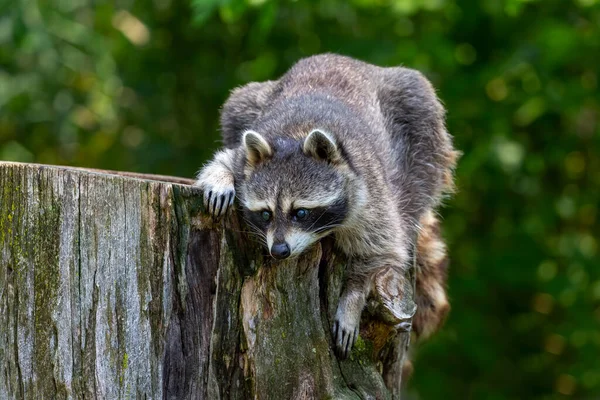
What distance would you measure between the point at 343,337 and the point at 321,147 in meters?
1.27

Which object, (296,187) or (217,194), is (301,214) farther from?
(217,194)

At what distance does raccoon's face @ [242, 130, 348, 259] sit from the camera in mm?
4980

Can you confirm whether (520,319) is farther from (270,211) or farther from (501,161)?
(270,211)

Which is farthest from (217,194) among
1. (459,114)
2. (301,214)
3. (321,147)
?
(459,114)

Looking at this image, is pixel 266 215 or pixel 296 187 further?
pixel 296 187

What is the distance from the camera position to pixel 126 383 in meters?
4.12

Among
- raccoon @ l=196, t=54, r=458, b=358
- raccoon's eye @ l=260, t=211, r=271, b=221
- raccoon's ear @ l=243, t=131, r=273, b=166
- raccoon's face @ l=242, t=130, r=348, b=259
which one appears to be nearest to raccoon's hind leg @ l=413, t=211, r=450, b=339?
raccoon @ l=196, t=54, r=458, b=358

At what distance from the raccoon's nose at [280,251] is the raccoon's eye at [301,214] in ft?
1.69

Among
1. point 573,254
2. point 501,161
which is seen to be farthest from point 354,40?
point 573,254

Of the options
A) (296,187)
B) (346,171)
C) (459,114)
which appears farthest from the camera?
(459,114)

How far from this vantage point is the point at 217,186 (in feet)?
15.4

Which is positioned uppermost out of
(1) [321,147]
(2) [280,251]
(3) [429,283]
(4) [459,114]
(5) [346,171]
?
(4) [459,114]

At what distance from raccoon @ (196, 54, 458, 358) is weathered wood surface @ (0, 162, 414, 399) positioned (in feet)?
0.75

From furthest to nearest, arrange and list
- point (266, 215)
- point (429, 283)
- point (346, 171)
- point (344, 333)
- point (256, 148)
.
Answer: point (429, 283) < point (346, 171) < point (256, 148) < point (266, 215) < point (344, 333)
